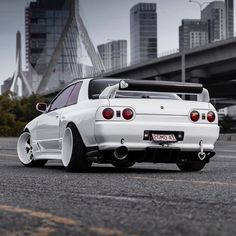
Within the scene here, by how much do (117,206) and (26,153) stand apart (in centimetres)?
663

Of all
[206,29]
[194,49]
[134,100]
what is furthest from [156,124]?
[206,29]

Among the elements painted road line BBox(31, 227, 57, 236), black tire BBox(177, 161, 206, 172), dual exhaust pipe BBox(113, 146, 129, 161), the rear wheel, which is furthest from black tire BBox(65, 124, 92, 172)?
painted road line BBox(31, 227, 57, 236)

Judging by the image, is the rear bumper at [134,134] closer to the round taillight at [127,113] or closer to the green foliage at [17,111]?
the round taillight at [127,113]

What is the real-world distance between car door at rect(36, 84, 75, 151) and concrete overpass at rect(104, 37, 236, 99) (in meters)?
40.0

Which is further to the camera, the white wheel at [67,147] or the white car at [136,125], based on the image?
the white wheel at [67,147]

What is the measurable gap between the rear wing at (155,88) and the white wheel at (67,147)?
2.76 ft

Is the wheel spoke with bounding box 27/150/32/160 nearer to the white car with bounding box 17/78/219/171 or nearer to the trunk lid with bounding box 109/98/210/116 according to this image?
the white car with bounding box 17/78/219/171

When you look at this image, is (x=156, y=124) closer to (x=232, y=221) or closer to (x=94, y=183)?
(x=94, y=183)

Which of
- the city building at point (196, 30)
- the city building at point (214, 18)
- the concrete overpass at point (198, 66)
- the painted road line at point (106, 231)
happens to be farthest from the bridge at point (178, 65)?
the city building at point (214, 18)

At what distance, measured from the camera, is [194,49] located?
55625 mm

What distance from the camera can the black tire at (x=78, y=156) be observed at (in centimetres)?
923

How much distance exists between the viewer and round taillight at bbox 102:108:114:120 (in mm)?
9031

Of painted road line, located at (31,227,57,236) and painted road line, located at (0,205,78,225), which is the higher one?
painted road line, located at (31,227,57,236)

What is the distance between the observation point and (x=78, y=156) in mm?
9258
